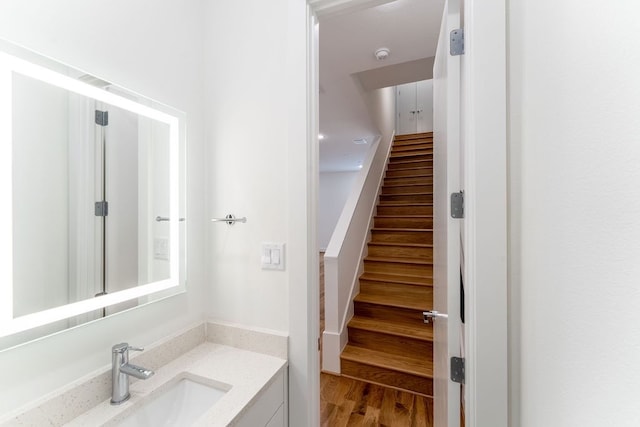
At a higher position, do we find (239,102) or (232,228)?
(239,102)

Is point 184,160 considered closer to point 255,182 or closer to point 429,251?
point 255,182

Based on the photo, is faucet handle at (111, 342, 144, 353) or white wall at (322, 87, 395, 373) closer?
faucet handle at (111, 342, 144, 353)

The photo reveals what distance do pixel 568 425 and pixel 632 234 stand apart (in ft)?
1.21

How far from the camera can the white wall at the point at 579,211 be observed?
0.34 metres

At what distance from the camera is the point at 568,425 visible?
0.46m

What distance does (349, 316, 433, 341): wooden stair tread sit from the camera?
2201mm

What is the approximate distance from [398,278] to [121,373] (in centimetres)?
237

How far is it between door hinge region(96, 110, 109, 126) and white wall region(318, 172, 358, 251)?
641 cm

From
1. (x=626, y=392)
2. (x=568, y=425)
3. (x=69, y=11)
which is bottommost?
(x=568, y=425)

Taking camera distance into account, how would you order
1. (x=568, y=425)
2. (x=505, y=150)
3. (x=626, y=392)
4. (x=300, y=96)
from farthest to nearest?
1. (x=300, y=96)
2. (x=505, y=150)
3. (x=568, y=425)
4. (x=626, y=392)

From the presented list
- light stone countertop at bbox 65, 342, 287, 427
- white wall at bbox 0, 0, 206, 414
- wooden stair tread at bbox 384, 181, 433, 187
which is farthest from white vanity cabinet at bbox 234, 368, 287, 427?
wooden stair tread at bbox 384, 181, 433, 187

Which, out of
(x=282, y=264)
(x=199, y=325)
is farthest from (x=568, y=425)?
(x=199, y=325)

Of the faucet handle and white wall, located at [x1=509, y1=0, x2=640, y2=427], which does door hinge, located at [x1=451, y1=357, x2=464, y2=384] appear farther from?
the faucet handle

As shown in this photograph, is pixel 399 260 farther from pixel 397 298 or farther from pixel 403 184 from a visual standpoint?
pixel 403 184
